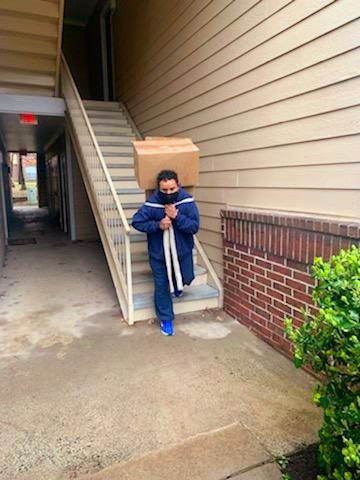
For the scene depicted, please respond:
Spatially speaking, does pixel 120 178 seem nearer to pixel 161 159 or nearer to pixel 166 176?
pixel 161 159

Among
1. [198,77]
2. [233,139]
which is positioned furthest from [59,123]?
[233,139]

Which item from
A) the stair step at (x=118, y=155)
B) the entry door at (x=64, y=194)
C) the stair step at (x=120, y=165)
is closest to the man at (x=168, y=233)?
the stair step at (x=120, y=165)

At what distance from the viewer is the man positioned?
3002mm

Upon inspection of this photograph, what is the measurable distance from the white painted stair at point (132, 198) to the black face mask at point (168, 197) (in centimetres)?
98

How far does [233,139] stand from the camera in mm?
3283

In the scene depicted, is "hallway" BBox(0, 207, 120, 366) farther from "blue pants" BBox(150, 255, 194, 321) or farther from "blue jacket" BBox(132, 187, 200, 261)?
"blue jacket" BBox(132, 187, 200, 261)

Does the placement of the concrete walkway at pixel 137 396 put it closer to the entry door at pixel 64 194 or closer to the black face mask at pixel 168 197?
the black face mask at pixel 168 197

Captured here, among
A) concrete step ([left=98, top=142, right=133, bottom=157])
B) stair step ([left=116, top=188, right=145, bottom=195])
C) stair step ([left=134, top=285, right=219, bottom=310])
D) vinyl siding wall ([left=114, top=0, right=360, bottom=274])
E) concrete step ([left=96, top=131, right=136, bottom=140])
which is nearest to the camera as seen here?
vinyl siding wall ([left=114, top=0, right=360, bottom=274])

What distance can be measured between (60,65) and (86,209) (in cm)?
302

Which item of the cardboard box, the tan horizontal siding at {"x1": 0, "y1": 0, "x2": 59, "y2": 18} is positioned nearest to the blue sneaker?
the cardboard box

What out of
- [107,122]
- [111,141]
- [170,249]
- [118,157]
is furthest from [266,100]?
[107,122]

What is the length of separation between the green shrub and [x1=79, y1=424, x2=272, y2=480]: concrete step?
381mm

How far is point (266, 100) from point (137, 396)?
2256 millimetres

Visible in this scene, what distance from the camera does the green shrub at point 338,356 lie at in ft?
4.01
